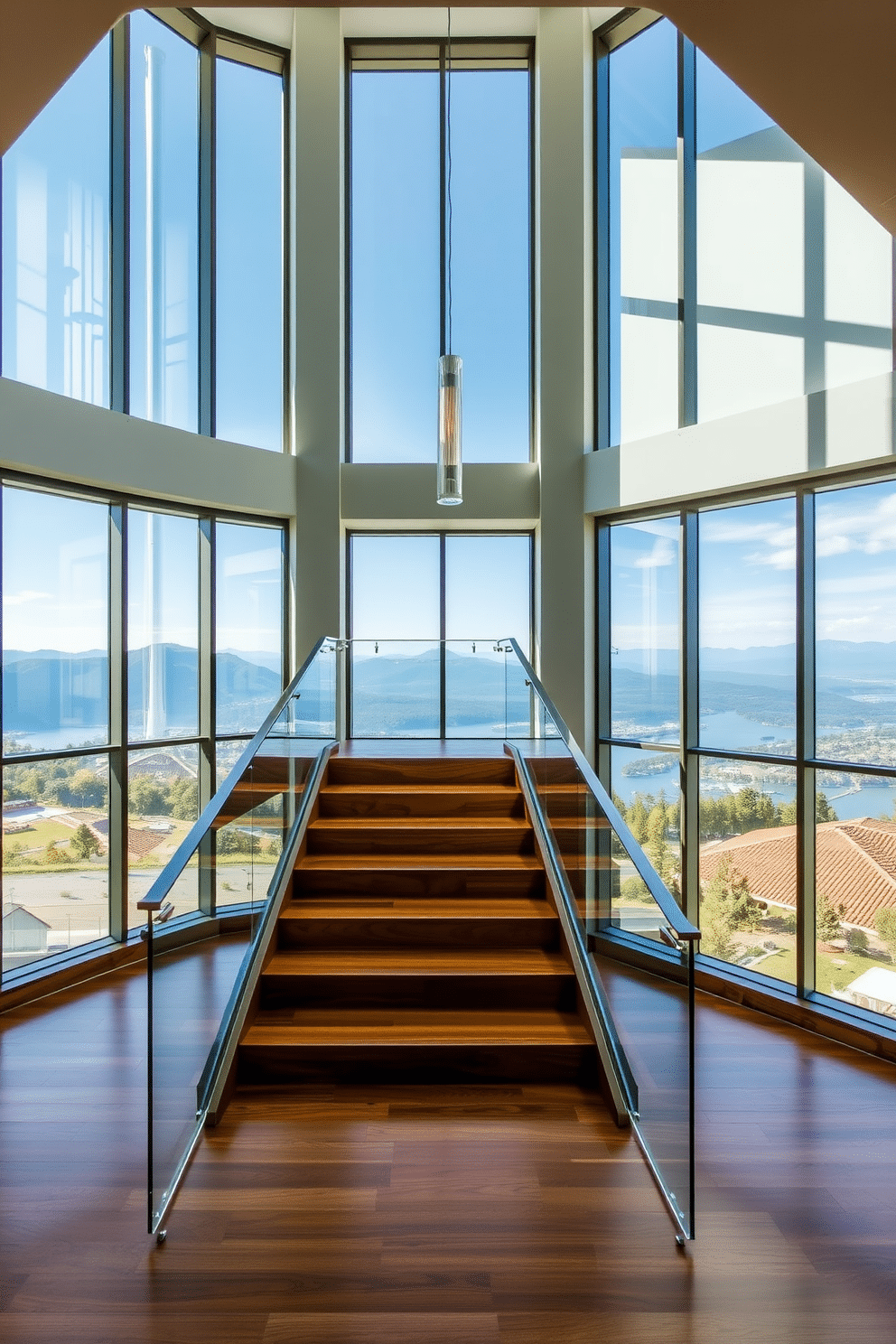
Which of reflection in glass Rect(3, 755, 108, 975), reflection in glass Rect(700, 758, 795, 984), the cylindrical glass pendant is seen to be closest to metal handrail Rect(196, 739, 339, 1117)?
reflection in glass Rect(3, 755, 108, 975)

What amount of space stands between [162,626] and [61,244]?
10.1ft

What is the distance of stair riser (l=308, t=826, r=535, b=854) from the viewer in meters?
5.65

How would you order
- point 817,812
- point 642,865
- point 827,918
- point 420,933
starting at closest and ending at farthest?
point 642,865, point 420,933, point 827,918, point 817,812

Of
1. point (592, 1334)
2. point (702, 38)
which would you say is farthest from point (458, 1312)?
point (702, 38)

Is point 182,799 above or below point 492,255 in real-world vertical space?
below

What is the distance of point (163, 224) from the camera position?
765 centimetres

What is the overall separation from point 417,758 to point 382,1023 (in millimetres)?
2507

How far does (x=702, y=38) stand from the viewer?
260 cm

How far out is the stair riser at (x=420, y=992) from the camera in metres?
4.46

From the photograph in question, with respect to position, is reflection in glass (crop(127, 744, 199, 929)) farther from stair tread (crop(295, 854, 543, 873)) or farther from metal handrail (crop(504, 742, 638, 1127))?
metal handrail (crop(504, 742, 638, 1127))

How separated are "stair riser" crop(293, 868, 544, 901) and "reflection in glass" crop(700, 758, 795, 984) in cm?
216

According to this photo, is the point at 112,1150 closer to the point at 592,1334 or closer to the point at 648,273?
the point at 592,1334

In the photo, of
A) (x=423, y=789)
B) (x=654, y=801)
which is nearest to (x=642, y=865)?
(x=423, y=789)

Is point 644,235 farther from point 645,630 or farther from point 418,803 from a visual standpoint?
point 418,803
